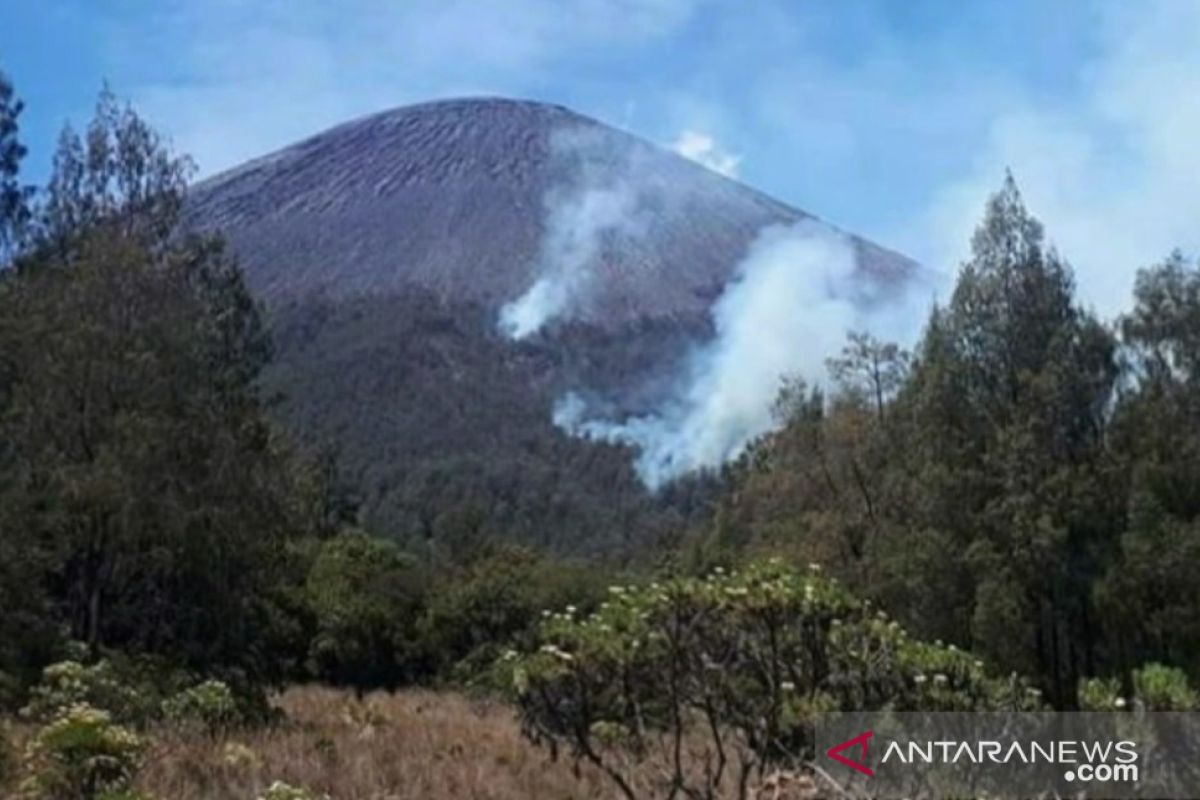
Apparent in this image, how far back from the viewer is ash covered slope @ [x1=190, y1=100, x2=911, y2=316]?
10619 centimetres

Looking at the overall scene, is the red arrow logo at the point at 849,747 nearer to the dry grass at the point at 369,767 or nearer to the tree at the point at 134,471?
the dry grass at the point at 369,767

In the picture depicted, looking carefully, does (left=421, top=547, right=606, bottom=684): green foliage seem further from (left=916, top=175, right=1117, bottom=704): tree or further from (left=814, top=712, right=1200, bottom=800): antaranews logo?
(left=814, top=712, right=1200, bottom=800): antaranews logo

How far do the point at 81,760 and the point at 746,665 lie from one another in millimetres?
3079

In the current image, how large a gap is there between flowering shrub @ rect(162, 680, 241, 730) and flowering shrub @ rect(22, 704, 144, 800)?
16.7ft

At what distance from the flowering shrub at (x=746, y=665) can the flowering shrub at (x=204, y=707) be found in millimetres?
6709

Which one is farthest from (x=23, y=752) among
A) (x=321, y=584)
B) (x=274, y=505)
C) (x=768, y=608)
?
(x=321, y=584)

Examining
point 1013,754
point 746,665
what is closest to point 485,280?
point 746,665

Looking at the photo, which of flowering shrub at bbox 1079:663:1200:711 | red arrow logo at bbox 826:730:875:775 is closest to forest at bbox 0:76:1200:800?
red arrow logo at bbox 826:730:875:775

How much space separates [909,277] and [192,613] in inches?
4214

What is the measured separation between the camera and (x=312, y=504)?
2747 centimetres

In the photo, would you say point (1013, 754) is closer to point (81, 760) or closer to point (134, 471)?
point (81, 760)

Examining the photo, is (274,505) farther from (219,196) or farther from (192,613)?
(219,196)

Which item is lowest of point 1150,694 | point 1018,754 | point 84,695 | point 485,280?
point 1018,754

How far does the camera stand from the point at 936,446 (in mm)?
20609
